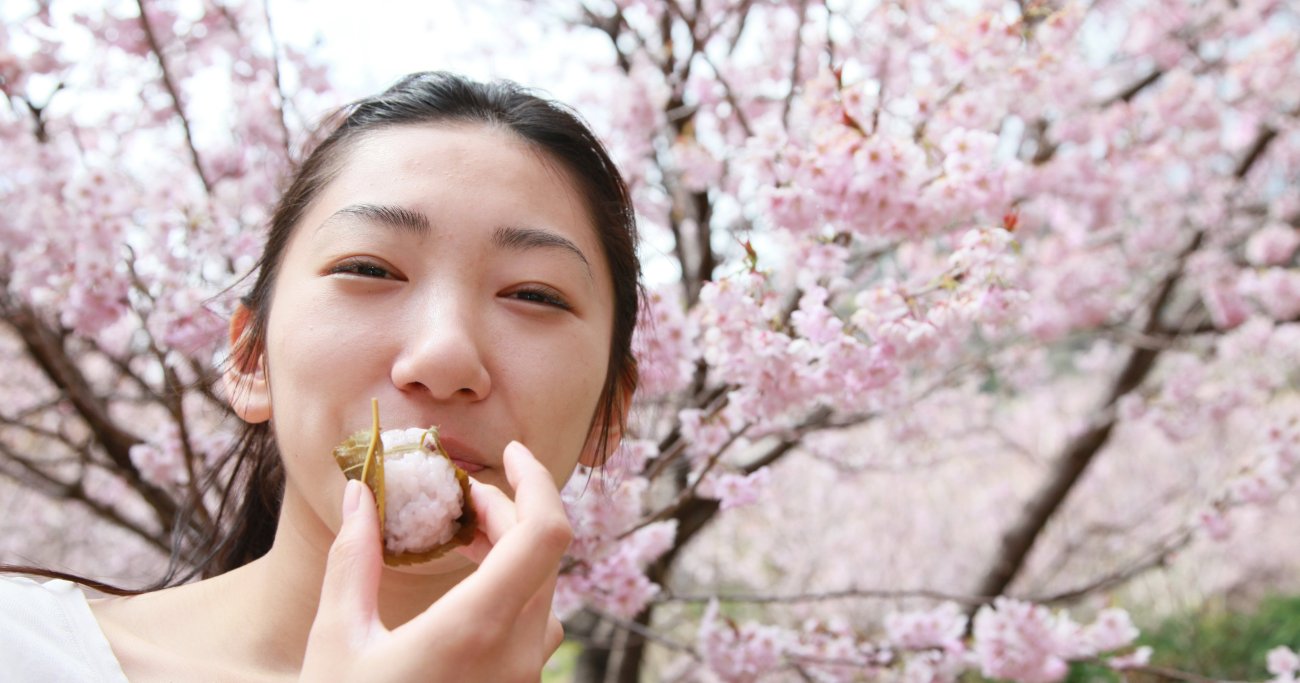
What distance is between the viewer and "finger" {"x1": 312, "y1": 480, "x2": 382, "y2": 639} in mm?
716

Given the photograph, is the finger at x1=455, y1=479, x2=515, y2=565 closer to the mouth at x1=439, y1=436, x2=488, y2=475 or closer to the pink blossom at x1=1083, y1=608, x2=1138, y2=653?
the mouth at x1=439, y1=436, x2=488, y2=475

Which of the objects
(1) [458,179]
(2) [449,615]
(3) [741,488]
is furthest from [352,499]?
(3) [741,488]

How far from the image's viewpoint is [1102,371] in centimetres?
614

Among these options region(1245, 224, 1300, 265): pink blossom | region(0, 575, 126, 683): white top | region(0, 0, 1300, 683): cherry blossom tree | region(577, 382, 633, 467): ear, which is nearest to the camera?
region(0, 575, 126, 683): white top

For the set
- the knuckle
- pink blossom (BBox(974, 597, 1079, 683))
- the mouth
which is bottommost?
the knuckle

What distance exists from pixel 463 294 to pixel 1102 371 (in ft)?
20.0

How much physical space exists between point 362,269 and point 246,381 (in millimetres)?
321

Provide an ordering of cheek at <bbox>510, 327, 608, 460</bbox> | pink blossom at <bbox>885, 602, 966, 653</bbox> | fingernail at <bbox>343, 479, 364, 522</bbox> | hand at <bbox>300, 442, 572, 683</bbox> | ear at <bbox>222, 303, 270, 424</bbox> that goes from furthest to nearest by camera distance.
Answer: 1. pink blossom at <bbox>885, 602, 966, 653</bbox>
2. ear at <bbox>222, 303, 270, 424</bbox>
3. cheek at <bbox>510, 327, 608, 460</bbox>
4. fingernail at <bbox>343, 479, 364, 522</bbox>
5. hand at <bbox>300, 442, 572, 683</bbox>

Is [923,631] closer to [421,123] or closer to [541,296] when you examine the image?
[541,296]

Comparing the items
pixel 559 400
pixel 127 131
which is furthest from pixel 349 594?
pixel 127 131

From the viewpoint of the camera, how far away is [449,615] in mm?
689

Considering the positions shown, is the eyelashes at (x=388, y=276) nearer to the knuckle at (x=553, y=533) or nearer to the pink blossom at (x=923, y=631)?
the knuckle at (x=553, y=533)

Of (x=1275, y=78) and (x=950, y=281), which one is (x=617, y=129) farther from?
(x=1275, y=78)

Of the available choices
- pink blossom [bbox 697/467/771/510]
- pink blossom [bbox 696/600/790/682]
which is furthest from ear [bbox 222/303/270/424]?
pink blossom [bbox 696/600/790/682]
